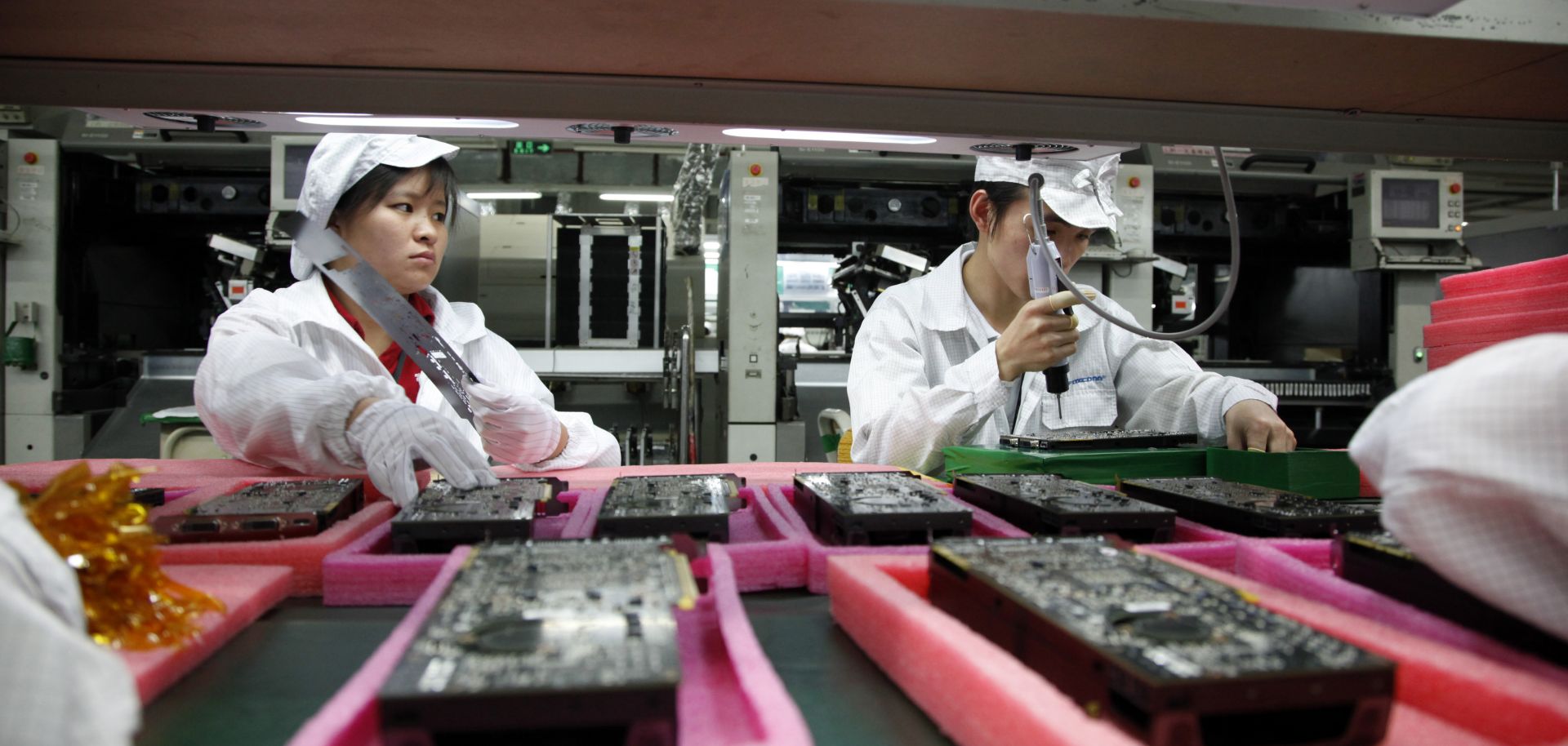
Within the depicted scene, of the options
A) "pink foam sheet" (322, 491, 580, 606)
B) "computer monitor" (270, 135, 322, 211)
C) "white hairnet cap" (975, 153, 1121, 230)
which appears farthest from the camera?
"computer monitor" (270, 135, 322, 211)

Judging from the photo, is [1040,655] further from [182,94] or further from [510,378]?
[510,378]

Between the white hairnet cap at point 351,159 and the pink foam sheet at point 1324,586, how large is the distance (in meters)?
1.69

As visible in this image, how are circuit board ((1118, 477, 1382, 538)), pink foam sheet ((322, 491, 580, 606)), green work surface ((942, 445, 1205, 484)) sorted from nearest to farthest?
pink foam sheet ((322, 491, 580, 606)) → circuit board ((1118, 477, 1382, 538)) → green work surface ((942, 445, 1205, 484))

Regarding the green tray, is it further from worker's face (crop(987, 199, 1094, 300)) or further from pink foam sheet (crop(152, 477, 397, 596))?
pink foam sheet (crop(152, 477, 397, 596))

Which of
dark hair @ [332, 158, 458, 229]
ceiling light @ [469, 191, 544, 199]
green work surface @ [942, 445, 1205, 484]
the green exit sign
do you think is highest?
the green exit sign

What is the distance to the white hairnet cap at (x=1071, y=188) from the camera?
209 cm

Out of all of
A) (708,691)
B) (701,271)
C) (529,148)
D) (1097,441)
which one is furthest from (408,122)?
(529,148)

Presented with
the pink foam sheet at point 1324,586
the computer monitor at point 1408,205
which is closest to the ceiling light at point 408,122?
the pink foam sheet at point 1324,586

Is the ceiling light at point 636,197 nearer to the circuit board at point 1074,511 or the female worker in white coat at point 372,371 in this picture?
the female worker in white coat at point 372,371

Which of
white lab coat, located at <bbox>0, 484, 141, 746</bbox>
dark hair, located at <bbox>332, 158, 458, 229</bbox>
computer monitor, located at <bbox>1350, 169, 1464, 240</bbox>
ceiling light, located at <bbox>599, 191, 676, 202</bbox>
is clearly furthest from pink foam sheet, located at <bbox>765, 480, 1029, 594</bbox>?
ceiling light, located at <bbox>599, 191, 676, 202</bbox>

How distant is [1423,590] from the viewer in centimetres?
69

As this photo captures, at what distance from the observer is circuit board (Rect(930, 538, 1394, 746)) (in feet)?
1.58

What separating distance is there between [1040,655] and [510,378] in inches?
75.1

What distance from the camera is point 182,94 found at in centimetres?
105
